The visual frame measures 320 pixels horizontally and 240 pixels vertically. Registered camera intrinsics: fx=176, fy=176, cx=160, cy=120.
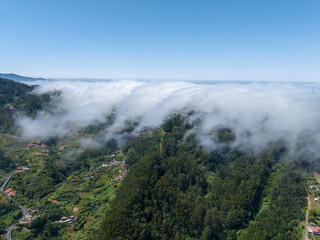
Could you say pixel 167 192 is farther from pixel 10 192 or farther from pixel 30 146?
pixel 30 146

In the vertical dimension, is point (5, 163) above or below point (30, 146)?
below

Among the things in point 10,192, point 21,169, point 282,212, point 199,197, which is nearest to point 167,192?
point 199,197

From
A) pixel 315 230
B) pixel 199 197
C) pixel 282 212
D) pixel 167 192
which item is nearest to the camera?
pixel 315 230

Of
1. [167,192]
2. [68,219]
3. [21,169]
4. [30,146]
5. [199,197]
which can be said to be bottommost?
[68,219]

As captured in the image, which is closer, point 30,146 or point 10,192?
point 10,192

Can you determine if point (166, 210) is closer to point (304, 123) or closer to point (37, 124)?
point (304, 123)

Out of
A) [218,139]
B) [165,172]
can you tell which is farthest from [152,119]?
[165,172]

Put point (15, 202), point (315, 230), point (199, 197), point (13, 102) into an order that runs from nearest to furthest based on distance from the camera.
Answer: point (315, 230), point (199, 197), point (15, 202), point (13, 102)

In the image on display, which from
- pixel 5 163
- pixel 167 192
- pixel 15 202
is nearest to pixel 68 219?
pixel 15 202

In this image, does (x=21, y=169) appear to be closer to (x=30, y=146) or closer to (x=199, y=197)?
(x=30, y=146)
